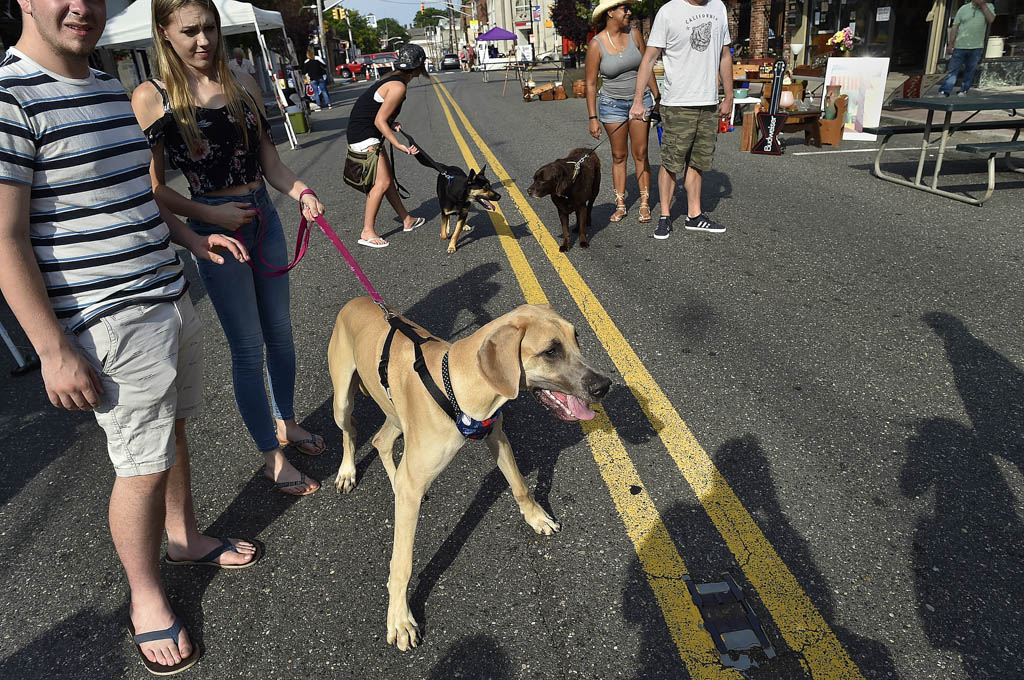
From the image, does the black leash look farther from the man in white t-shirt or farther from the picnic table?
the picnic table

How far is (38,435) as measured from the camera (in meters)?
3.49

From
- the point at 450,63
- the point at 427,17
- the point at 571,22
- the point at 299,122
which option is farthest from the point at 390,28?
the point at 299,122

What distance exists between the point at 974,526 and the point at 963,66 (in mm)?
15405

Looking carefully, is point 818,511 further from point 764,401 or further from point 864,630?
point 764,401

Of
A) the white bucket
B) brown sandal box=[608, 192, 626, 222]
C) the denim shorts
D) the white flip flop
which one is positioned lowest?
the white flip flop

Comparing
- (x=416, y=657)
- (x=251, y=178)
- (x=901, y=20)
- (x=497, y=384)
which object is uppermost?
(x=901, y=20)

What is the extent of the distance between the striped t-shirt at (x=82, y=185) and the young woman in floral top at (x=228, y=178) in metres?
0.47

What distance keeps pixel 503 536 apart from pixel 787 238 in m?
4.60

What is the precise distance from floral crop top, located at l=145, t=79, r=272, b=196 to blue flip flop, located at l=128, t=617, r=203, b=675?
1.69 meters

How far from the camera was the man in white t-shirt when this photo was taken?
5426 millimetres


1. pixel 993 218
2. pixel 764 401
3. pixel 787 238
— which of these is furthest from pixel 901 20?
pixel 764 401

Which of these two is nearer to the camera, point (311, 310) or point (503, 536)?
point (503, 536)

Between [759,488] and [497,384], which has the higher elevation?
[497,384]

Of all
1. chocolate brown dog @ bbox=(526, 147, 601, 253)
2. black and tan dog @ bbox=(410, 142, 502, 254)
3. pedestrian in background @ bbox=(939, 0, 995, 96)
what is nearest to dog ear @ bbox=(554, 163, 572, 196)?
chocolate brown dog @ bbox=(526, 147, 601, 253)
